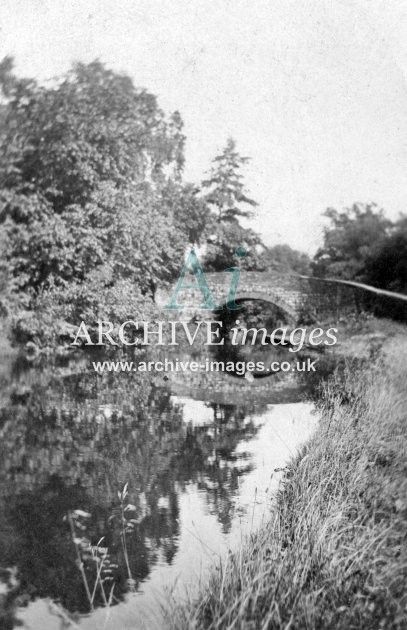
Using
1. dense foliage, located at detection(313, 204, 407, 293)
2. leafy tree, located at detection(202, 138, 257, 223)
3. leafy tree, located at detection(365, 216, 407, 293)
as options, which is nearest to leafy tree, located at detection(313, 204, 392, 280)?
dense foliage, located at detection(313, 204, 407, 293)

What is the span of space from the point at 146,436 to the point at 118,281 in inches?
240

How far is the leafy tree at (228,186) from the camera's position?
1236cm

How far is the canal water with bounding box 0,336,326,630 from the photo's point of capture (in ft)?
12.9

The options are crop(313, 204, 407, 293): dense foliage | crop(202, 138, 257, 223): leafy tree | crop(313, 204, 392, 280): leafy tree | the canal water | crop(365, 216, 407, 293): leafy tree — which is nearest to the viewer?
the canal water

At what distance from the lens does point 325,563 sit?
3377mm

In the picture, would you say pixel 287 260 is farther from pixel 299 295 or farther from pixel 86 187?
pixel 86 187

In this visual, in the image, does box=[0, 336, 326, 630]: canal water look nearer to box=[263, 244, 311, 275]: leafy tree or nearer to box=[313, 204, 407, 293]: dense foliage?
box=[313, 204, 407, 293]: dense foliage

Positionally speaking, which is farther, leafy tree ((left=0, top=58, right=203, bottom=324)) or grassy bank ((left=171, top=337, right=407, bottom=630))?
leafy tree ((left=0, top=58, right=203, bottom=324))

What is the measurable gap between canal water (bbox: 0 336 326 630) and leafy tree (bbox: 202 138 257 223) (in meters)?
3.57

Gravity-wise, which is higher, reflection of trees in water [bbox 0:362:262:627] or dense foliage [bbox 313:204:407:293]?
dense foliage [bbox 313:204:407:293]

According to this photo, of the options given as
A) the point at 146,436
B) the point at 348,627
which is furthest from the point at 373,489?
the point at 146,436

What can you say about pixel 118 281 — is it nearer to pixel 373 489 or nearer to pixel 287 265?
pixel 287 265

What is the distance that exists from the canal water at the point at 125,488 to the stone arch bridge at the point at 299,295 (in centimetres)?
426

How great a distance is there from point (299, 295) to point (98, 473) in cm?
1294
